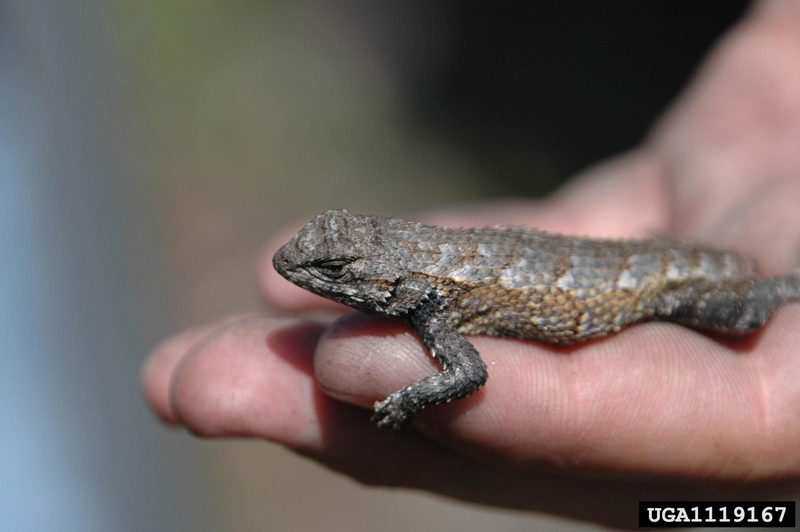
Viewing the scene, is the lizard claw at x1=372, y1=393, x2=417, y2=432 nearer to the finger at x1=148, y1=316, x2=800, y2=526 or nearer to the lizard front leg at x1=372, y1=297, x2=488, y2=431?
the lizard front leg at x1=372, y1=297, x2=488, y2=431

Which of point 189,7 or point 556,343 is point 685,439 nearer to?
point 556,343

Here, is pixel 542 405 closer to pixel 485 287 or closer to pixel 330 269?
pixel 485 287

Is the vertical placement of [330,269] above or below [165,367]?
above

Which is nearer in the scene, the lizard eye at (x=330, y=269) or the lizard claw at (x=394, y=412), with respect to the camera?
the lizard claw at (x=394, y=412)

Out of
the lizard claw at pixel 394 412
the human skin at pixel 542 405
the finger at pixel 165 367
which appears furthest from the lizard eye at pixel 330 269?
the finger at pixel 165 367

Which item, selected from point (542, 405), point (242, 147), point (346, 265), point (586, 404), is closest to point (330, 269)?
point (346, 265)

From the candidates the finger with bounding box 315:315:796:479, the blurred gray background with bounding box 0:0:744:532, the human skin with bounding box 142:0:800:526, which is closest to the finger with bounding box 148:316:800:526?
the human skin with bounding box 142:0:800:526

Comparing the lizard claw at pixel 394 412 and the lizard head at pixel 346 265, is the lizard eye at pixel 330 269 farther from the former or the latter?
the lizard claw at pixel 394 412
